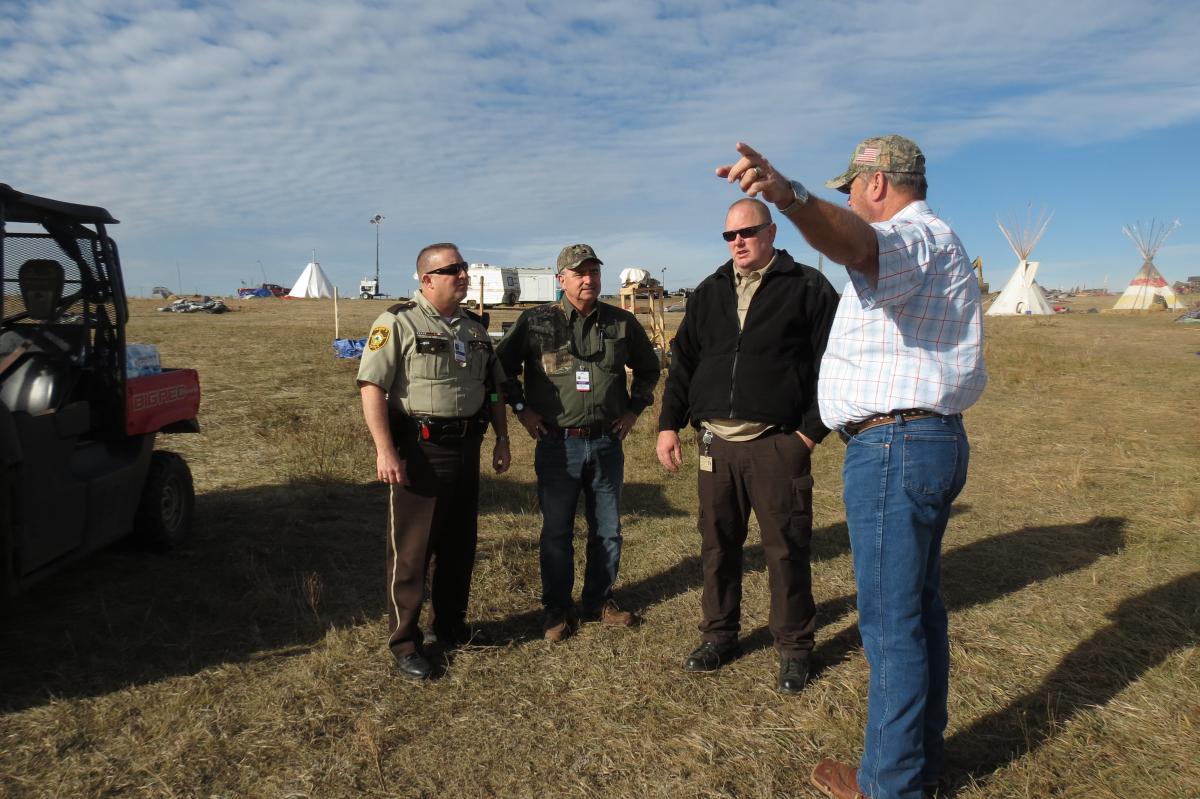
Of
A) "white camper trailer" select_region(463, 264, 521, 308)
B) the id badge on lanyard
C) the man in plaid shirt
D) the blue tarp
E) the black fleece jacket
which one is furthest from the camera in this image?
"white camper trailer" select_region(463, 264, 521, 308)

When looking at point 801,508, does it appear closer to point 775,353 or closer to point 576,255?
point 775,353

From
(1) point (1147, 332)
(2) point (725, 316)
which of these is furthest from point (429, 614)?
(1) point (1147, 332)

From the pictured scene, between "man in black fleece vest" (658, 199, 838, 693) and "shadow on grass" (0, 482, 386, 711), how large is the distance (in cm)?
189

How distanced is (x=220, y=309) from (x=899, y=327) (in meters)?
35.4

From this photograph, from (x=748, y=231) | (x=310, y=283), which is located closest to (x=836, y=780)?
(x=748, y=231)

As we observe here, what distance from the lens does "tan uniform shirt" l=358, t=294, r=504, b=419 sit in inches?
130

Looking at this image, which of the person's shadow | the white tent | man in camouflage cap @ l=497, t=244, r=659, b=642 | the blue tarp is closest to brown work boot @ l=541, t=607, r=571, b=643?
man in camouflage cap @ l=497, t=244, r=659, b=642

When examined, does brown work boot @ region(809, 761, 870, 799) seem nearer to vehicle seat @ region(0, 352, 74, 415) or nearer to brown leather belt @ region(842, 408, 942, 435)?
brown leather belt @ region(842, 408, 942, 435)

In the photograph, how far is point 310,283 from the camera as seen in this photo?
58938mm

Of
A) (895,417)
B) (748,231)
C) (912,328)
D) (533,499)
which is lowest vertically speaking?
(533,499)

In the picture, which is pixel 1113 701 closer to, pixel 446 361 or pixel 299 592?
pixel 446 361

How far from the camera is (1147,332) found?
24.2 meters

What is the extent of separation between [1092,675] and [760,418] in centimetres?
187

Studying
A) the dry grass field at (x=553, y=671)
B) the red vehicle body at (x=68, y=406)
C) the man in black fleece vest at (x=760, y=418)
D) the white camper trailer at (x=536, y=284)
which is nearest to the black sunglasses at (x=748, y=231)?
the man in black fleece vest at (x=760, y=418)
